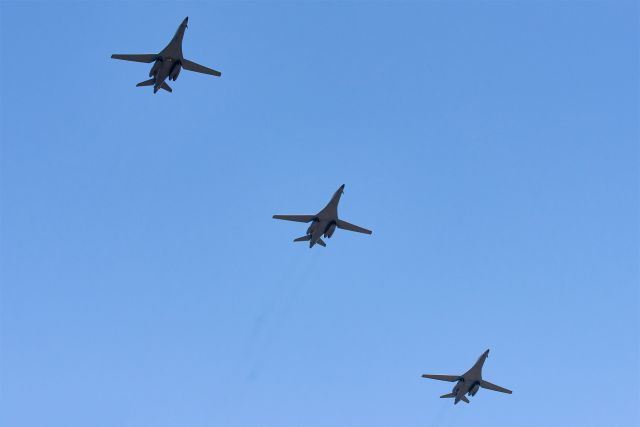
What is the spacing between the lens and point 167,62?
106m

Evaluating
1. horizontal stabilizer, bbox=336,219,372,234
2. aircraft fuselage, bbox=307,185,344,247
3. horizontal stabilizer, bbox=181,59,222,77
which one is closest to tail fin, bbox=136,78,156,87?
horizontal stabilizer, bbox=181,59,222,77

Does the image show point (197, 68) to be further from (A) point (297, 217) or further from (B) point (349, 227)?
(B) point (349, 227)

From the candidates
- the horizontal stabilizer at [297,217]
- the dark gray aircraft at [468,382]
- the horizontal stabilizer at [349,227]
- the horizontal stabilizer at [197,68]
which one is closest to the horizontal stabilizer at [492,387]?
the dark gray aircraft at [468,382]

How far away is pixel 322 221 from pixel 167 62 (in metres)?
32.2

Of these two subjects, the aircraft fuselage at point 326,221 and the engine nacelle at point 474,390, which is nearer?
the aircraft fuselage at point 326,221

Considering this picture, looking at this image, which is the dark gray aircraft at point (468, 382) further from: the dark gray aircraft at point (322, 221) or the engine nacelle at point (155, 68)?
the engine nacelle at point (155, 68)

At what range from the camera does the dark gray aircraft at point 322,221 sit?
11481cm

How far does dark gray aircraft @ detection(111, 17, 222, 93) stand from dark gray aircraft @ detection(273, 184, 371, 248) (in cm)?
2456

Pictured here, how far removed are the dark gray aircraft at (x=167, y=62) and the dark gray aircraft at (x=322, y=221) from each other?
24.6 meters

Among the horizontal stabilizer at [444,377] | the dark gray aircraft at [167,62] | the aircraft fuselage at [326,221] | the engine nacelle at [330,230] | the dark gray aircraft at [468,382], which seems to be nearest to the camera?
the dark gray aircraft at [167,62]

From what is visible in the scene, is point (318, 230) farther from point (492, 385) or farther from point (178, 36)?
point (492, 385)

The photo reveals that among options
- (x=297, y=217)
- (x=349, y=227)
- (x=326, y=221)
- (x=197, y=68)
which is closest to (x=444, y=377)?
(x=349, y=227)

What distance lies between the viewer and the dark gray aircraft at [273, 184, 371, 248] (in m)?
115

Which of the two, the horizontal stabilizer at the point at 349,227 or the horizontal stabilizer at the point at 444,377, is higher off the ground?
the horizontal stabilizer at the point at 349,227
